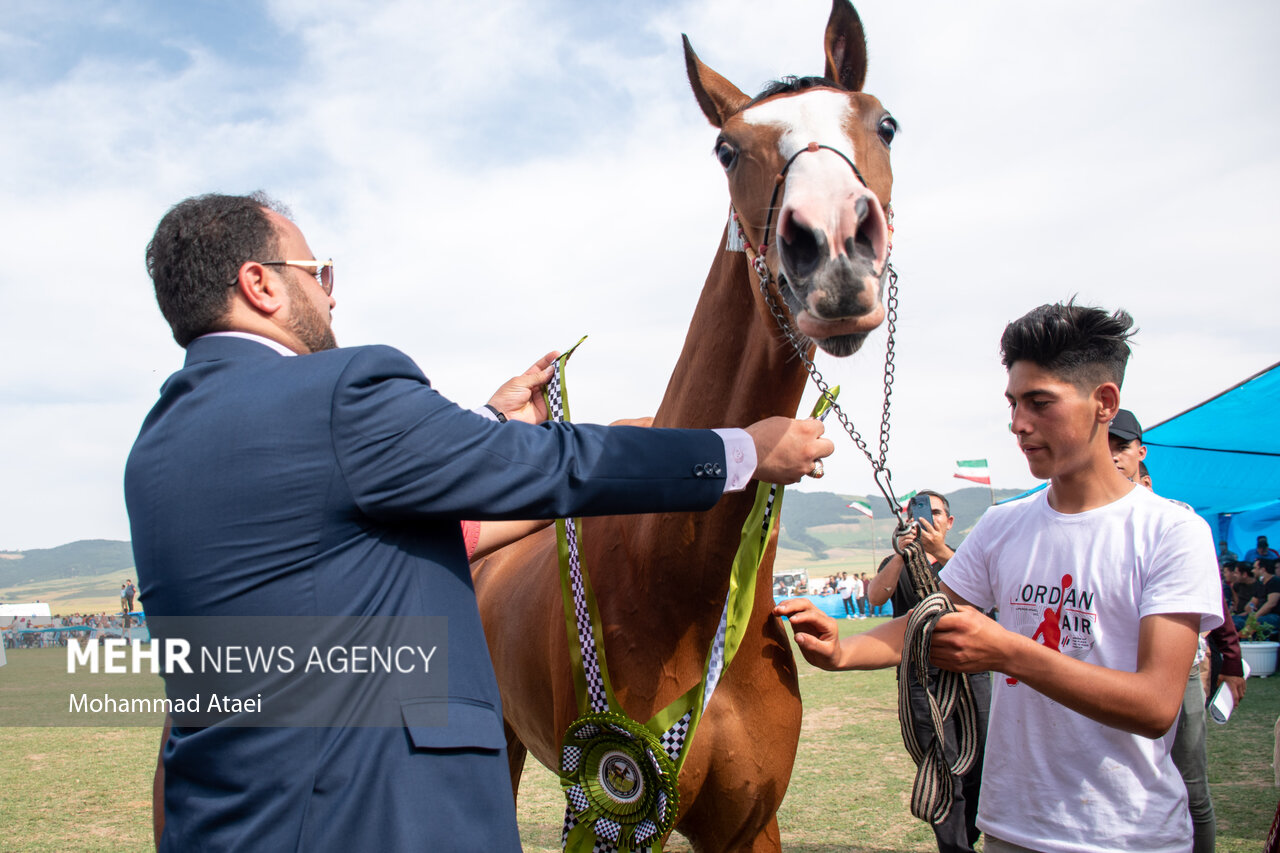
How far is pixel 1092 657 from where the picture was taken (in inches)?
79.8

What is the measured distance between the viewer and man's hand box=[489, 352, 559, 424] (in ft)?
10.1

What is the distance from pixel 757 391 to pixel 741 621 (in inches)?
27.6

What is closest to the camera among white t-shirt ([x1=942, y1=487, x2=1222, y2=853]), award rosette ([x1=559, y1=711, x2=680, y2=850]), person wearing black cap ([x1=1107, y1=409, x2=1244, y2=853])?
white t-shirt ([x1=942, y1=487, x2=1222, y2=853])

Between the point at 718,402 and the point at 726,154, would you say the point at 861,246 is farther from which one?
the point at 718,402

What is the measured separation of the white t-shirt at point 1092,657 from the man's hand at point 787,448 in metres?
0.80

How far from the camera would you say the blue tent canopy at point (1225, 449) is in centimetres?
900

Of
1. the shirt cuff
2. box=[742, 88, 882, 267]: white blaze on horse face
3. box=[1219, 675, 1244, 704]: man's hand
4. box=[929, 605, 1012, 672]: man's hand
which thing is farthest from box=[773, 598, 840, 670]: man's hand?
box=[1219, 675, 1244, 704]: man's hand

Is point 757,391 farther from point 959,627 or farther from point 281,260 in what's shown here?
point 281,260

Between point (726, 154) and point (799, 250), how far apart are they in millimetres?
597

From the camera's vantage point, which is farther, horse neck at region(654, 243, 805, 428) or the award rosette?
the award rosette

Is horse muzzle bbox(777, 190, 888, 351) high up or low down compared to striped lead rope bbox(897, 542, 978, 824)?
up

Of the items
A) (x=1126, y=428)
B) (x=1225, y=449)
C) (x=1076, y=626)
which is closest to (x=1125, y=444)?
(x=1126, y=428)

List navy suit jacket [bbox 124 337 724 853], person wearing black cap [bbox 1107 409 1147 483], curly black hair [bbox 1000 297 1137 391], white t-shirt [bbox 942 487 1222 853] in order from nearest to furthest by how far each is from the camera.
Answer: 1. navy suit jacket [bbox 124 337 724 853]
2. white t-shirt [bbox 942 487 1222 853]
3. curly black hair [bbox 1000 297 1137 391]
4. person wearing black cap [bbox 1107 409 1147 483]

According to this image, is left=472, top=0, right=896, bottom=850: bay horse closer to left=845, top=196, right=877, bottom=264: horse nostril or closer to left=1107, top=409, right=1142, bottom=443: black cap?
left=845, top=196, right=877, bottom=264: horse nostril
